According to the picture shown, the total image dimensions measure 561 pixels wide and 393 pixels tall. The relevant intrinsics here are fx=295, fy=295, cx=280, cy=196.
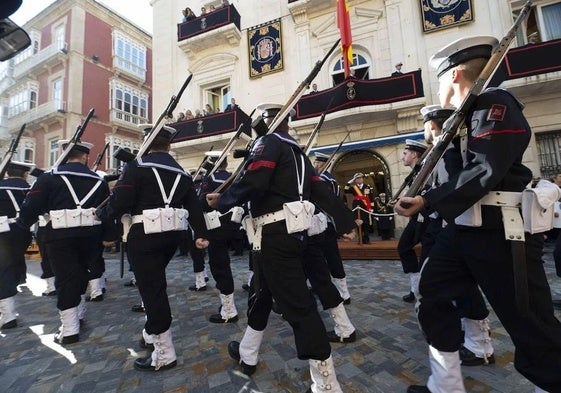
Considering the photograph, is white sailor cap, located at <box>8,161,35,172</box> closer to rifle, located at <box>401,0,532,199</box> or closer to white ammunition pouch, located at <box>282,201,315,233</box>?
white ammunition pouch, located at <box>282,201,315,233</box>

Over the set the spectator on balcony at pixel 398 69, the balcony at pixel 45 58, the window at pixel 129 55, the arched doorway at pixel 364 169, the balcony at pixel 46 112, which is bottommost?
the arched doorway at pixel 364 169

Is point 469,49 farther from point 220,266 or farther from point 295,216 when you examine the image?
point 220,266

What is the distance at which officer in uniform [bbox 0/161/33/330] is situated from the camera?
151 inches

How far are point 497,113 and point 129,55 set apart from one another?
83.6 feet

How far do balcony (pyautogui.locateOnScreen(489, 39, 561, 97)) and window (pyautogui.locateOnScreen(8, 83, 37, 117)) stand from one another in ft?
83.8

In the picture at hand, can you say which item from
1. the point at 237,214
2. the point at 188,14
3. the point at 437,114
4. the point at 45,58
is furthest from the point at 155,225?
the point at 45,58

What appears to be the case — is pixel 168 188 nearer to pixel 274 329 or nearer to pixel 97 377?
pixel 97 377

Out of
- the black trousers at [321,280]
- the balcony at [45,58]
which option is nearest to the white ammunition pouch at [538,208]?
the black trousers at [321,280]

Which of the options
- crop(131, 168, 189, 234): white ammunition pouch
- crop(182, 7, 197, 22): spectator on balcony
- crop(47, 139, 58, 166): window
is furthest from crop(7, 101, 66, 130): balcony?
crop(131, 168, 189, 234): white ammunition pouch

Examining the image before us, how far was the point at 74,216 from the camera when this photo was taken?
3.41 metres

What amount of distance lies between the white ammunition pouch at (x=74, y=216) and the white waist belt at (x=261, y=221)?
2372 millimetres

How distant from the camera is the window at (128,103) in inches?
780

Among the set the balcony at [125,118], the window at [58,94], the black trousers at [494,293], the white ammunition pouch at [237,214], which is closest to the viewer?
the black trousers at [494,293]

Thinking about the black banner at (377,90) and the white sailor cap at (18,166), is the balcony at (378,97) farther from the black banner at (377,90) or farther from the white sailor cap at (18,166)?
the white sailor cap at (18,166)
